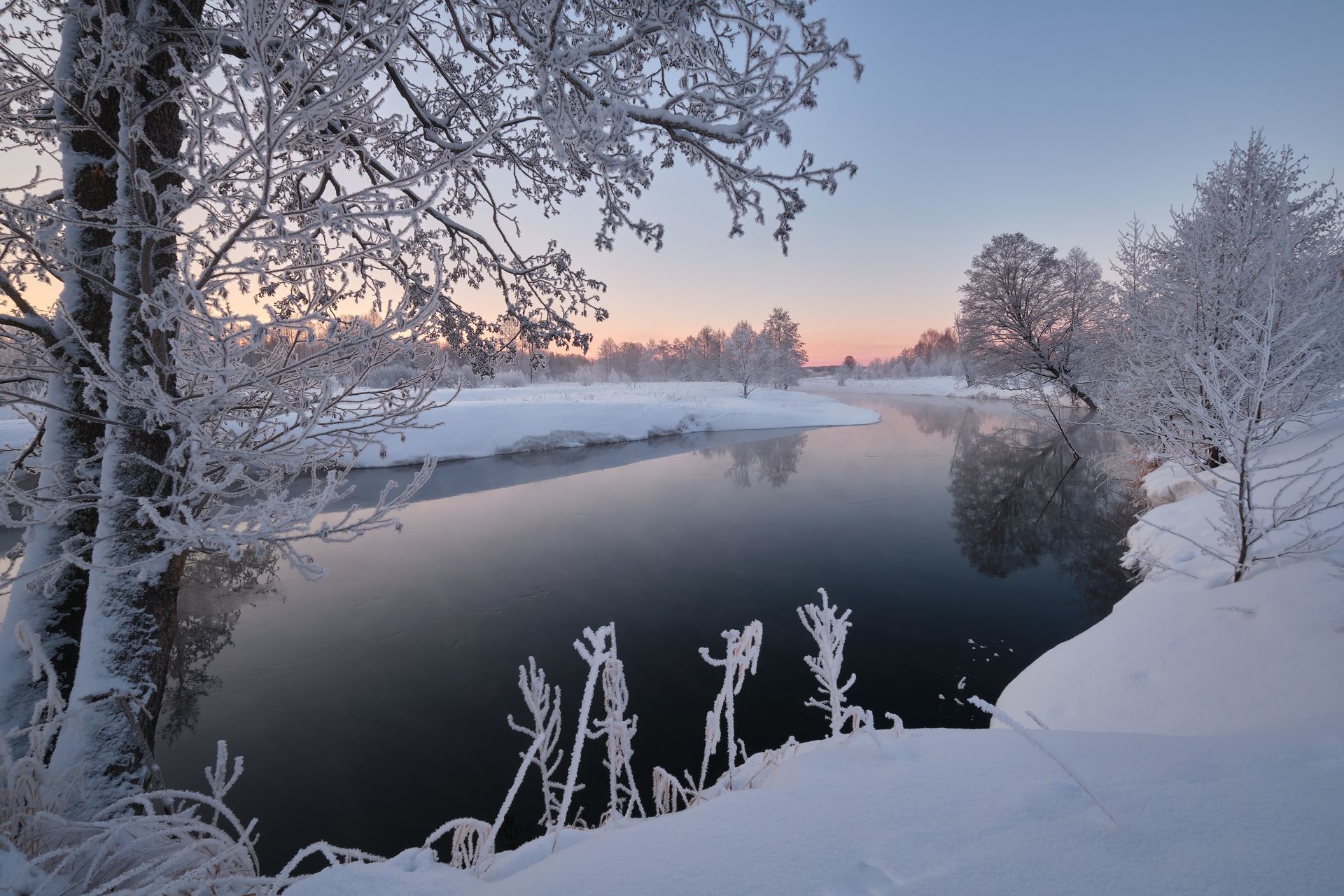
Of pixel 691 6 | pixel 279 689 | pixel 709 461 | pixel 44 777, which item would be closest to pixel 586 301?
pixel 691 6

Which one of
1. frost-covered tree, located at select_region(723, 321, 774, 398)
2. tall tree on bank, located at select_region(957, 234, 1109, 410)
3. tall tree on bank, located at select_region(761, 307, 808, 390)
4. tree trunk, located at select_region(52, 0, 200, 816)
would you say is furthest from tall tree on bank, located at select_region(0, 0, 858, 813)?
tall tree on bank, located at select_region(761, 307, 808, 390)

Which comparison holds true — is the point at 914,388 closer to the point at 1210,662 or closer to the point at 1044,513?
the point at 1044,513

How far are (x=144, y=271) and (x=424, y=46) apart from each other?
7.71ft

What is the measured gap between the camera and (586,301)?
11.6 ft

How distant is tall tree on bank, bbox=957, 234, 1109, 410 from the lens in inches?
830

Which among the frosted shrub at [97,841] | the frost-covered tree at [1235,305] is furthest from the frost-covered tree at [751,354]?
the frosted shrub at [97,841]

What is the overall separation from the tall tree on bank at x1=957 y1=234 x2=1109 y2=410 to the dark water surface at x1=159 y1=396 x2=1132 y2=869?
11357mm

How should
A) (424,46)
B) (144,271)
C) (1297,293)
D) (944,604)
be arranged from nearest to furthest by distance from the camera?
(144,271)
(424,46)
(944,604)
(1297,293)

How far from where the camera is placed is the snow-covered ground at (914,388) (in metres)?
38.2

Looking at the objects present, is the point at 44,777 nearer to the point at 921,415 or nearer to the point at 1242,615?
the point at 1242,615

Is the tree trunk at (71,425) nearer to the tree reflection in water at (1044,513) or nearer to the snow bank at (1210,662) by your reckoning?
the snow bank at (1210,662)

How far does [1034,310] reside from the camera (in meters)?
21.5

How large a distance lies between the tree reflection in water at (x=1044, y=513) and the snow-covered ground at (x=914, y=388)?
29.9 ft

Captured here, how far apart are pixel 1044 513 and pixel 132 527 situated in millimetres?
13867
